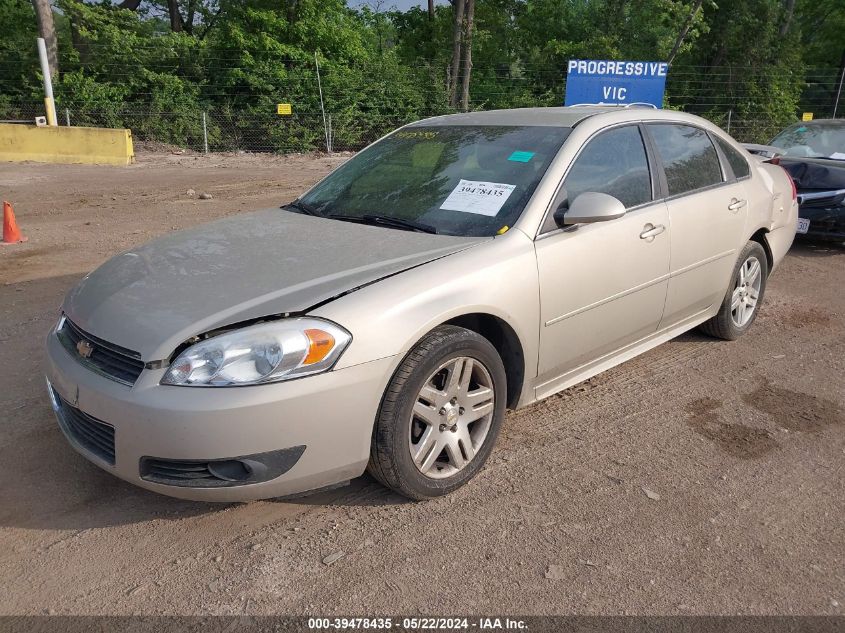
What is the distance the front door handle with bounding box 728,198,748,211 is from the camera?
180 inches

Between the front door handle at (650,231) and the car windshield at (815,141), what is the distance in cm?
576

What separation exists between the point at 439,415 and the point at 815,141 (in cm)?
796

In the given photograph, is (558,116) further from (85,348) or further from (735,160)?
(85,348)

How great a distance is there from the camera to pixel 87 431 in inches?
111

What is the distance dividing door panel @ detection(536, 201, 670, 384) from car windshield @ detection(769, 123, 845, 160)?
19.1ft

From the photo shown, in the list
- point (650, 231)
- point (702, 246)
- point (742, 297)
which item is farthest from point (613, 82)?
point (650, 231)

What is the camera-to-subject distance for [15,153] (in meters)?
15.7

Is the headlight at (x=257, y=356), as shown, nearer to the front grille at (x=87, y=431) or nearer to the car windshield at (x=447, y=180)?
the front grille at (x=87, y=431)

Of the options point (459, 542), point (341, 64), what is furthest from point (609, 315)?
point (341, 64)

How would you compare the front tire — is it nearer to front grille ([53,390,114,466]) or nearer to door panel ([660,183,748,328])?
front grille ([53,390,114,466])

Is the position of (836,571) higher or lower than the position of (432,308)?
lower

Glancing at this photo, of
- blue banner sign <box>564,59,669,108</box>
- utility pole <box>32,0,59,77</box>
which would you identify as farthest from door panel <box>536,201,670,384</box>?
utility pole <box>32,0,59,77</box>

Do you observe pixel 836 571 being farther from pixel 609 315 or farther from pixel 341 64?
Answer: pixel 341 64

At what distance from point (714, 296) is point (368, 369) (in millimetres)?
2943
